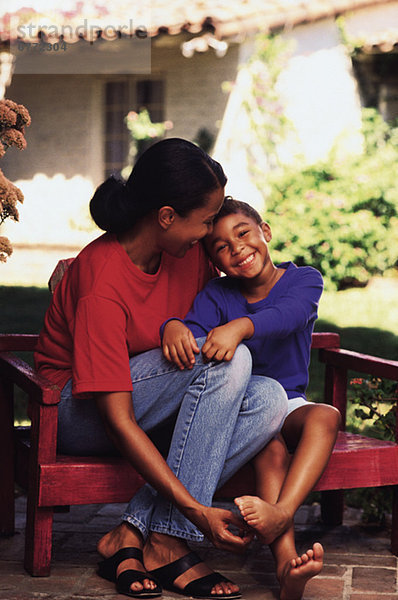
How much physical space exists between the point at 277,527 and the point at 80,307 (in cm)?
83

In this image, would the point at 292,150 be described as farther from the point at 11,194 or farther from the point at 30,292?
the point at 11,194

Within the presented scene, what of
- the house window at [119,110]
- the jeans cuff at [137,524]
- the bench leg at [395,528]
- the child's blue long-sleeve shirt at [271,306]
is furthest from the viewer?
the house window at [119,110]

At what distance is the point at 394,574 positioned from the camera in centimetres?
278

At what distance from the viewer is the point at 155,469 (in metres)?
2.43

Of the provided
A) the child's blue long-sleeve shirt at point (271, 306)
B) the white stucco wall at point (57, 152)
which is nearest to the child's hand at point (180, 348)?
the child's blue long-sleeve shirt at point (271, 306)

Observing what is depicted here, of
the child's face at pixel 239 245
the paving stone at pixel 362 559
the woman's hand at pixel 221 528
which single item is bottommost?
the paving stone at pixel 362 559

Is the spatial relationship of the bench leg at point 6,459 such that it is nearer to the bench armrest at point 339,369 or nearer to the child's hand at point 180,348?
the child's hand at point 180,348

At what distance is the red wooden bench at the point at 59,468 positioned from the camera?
2.57 m

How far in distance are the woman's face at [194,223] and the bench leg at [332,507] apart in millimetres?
1181

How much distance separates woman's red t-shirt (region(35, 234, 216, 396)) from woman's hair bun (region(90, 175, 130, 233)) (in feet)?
Result: 0.21

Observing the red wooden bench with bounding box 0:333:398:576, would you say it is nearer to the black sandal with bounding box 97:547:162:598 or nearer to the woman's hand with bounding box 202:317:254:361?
the black sandal with bounding box 97:547:162:598

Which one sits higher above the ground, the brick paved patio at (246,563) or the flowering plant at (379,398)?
the flowering plant at (379,398)

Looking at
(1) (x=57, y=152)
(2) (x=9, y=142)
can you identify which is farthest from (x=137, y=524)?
(1) (x=57, y=152)

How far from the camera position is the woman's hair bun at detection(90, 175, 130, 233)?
2680 millimetres
